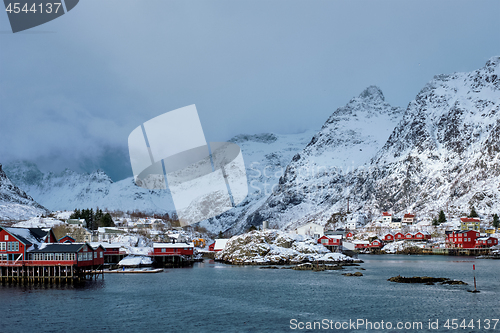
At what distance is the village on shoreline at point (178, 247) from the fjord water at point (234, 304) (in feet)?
30.5

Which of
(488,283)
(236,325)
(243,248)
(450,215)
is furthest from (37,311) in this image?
(450,215)

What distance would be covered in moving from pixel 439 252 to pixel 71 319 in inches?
5651

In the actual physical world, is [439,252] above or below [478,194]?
below

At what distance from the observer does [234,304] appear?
54.8 metres

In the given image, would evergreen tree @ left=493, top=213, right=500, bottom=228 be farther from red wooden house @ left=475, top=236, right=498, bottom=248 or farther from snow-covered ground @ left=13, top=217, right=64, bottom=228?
snow-covered ground @ left=13, top=217, right=64, bottom=228

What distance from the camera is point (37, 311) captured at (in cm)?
4903

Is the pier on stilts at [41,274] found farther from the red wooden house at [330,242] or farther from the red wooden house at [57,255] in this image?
the red wooden house at [330,242]

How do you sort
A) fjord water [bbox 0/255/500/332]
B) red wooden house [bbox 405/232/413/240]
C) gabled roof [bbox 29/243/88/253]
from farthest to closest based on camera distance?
1. red wooden house [bbox 405/232/413/240]
2. gabled roof [bbox 29/243/88/253]
3. fjord water [bbox 0/255/500/332]

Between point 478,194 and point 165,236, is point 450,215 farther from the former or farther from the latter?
point 165,236

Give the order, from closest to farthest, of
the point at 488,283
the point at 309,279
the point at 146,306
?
the point at 146,306, the point at 488,283, the point at 309,279

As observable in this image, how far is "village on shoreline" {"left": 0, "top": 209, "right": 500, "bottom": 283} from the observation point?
79.8m

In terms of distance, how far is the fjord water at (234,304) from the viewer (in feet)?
143

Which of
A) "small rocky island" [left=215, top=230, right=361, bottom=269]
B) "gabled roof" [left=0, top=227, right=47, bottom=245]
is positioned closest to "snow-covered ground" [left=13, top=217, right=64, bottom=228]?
"gabled roof" [left=0, top=227, right=47, bottom=245]

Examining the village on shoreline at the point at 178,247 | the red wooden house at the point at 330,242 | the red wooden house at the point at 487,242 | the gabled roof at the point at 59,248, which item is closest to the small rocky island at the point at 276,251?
→ the village on shoreline at the point at 178,247
